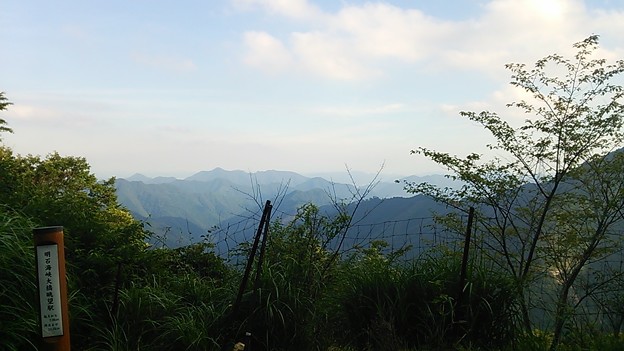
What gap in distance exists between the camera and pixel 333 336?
462 cm

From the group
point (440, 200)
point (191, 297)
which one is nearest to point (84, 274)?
point (191, 297)

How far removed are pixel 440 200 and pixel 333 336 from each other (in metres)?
3.30

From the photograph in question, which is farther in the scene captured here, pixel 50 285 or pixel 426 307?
pixel 426 307

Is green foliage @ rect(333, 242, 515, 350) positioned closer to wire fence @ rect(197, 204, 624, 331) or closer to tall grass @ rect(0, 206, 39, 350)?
wire fence @ rect(197, 204, 624, 331)

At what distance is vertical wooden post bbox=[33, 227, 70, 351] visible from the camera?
2.48 m

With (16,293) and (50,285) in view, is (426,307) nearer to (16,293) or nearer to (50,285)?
(50,285)

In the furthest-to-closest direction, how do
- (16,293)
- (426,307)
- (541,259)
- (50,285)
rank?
(541,259) → (426,307) → (16,293) → (50,285)

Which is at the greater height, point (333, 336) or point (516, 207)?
point (516, 207)

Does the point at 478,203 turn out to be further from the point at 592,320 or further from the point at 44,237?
the point at 44,237

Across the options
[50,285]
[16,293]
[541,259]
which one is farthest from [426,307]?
[16,293]

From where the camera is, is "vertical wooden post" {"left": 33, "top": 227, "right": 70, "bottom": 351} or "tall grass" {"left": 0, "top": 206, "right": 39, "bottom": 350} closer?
"vertical wooden post" {"left": 33, "top": 227, "right": 70, "bottom": 351}

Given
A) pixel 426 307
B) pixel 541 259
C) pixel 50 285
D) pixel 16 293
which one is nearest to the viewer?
pixel 50 285

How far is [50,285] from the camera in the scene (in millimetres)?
2500

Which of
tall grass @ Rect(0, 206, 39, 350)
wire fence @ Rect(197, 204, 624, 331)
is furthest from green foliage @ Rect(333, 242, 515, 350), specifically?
tall grass @ Rect(0, 206, 39, 350)
